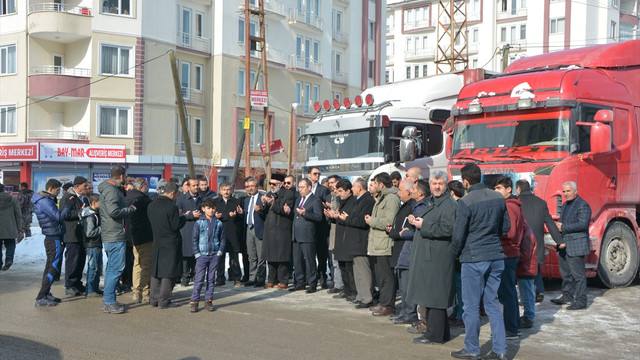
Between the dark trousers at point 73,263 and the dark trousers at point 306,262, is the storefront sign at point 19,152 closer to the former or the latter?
the dark trousers at point 73,263

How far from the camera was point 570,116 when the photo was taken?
1120 cm

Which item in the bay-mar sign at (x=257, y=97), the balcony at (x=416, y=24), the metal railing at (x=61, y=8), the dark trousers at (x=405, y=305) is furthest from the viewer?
the balcony at (x=416, y=24)

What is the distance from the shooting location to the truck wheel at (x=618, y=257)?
11.7 m

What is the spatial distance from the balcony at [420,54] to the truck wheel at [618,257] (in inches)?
2228

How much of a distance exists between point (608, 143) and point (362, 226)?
423cm

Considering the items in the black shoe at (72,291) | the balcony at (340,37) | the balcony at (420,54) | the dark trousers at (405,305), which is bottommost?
the black shoe at (72,291)

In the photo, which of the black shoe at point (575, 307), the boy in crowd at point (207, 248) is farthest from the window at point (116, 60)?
the black shoe at point (575, 307)

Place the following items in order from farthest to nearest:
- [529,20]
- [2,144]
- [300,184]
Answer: [529,20]
[2,144]
[300,184]

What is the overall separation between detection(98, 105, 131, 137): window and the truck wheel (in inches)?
1089

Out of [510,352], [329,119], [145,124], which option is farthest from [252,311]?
[145,124]

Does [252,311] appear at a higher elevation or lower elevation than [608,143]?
lower

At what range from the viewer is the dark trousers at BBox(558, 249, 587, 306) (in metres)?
10.2

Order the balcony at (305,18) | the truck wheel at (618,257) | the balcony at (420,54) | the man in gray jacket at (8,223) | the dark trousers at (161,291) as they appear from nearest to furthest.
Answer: the dark trousers at (161,291) < the truck wheel at (618,257) < the man in gray jacket at (8,223) < the balcony at (305,18) < the balcony at (420,54)

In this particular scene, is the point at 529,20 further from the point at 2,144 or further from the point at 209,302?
the point at 209,302
